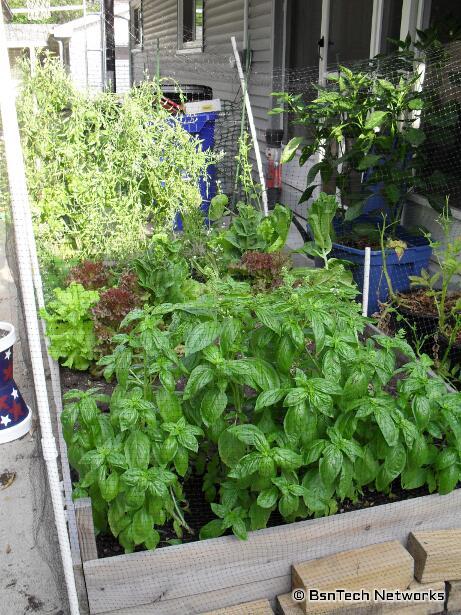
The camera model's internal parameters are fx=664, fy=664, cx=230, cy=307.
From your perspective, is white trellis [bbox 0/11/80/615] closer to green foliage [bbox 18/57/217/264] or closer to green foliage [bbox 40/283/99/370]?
green foliage [bbox 40/283/99/370]

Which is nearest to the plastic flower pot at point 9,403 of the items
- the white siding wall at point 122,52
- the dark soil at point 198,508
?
the dark soil at point 198,508

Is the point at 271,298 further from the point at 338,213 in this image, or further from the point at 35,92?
the point at 35,92

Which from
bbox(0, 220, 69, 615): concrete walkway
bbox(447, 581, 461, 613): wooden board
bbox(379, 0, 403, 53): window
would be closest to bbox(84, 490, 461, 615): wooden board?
bbox(447, 581, 461, 613): wooden board

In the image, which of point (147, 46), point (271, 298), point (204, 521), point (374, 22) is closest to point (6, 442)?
point (204, 521)

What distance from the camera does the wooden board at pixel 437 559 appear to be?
2.29 metres

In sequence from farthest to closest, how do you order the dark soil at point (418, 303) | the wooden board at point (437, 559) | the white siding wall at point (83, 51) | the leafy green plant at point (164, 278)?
the white siding wall at point (83, 51) < the dark soil at point (418, 303) < the leafy green plant at point (164, 278) < the wooden board at point (437, 559)

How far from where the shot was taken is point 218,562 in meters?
2.16

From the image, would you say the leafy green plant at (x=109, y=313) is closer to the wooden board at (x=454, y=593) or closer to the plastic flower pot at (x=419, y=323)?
the plastic flower pot at (x=419, y=323)

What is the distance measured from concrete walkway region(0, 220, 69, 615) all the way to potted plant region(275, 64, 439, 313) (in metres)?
2.31

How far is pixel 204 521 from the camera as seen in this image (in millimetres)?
2428

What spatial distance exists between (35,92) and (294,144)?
1.95 m

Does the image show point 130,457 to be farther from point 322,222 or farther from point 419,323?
point 322,222

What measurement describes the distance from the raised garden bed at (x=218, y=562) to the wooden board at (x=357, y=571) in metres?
0.05

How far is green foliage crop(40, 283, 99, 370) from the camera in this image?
3.45 meters
